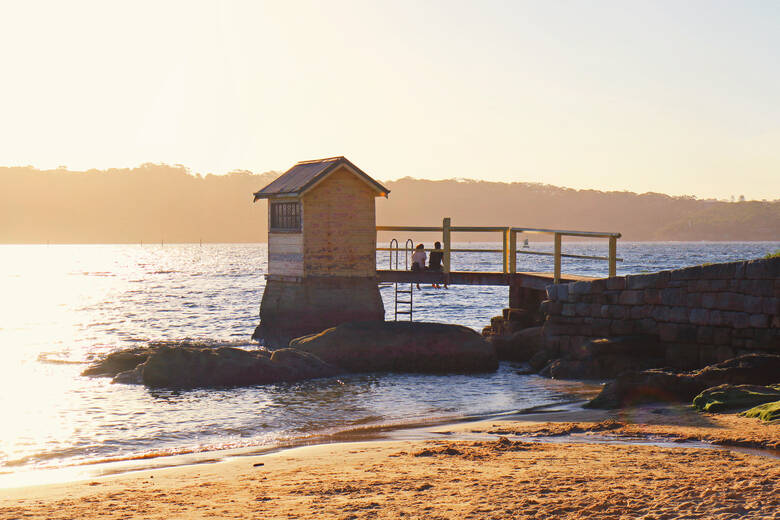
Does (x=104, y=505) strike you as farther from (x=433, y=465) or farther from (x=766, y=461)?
(x=766, y=461)

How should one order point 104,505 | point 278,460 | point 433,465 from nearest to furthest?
point 104,505 → point 433,465 → point 278,460

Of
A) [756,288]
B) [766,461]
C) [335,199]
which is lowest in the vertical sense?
[766,461]

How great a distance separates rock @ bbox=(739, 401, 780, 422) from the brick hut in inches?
558

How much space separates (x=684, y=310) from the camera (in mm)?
15820

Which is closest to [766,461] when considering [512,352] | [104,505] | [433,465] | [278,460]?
[433,465]

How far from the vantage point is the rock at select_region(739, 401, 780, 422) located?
9.34 meters

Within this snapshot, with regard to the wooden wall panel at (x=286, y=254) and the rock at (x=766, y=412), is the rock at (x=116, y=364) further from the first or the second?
the rock at (x=766, y=412)

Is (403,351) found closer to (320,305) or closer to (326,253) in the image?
(320,305)

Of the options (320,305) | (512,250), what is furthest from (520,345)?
(320,305)

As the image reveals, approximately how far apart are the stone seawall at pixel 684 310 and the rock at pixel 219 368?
5.94m

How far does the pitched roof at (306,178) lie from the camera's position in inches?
893

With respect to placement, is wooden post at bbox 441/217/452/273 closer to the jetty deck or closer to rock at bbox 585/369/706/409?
the jetty deck

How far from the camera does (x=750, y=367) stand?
12.2m

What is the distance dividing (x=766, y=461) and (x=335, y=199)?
16894mm
